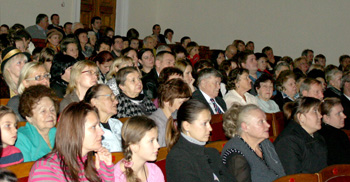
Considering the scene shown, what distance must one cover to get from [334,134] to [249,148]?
1181mm

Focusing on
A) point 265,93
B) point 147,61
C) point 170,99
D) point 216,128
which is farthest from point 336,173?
point 147,61

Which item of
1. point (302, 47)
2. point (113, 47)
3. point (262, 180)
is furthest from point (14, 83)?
point (302, 47)

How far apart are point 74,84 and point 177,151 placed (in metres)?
1.44

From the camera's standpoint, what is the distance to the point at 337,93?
17.7ft

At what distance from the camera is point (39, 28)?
8.74m

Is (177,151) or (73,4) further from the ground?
(73,4)

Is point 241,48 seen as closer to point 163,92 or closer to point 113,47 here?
point 113,47

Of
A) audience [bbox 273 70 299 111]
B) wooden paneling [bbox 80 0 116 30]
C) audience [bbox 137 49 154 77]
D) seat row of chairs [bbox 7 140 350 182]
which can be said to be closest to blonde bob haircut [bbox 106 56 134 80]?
audience [bbox 137 49 154 77]

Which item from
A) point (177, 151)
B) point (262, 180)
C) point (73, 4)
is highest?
point (73, 4)

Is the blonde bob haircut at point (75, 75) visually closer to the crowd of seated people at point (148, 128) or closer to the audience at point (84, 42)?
the crowd of seated people at point (148, 128)

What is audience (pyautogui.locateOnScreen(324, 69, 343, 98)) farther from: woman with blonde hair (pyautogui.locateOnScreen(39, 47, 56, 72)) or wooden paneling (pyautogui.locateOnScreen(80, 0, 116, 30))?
wooden paneling (pyautogui.locateOnScreen(80, 0, 116, 30))

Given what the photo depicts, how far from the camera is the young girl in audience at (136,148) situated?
87.4 inches

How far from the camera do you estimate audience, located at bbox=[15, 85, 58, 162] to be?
8.32 feet

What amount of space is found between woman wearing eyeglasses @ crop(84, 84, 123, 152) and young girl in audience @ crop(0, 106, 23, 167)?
735 millimetres
